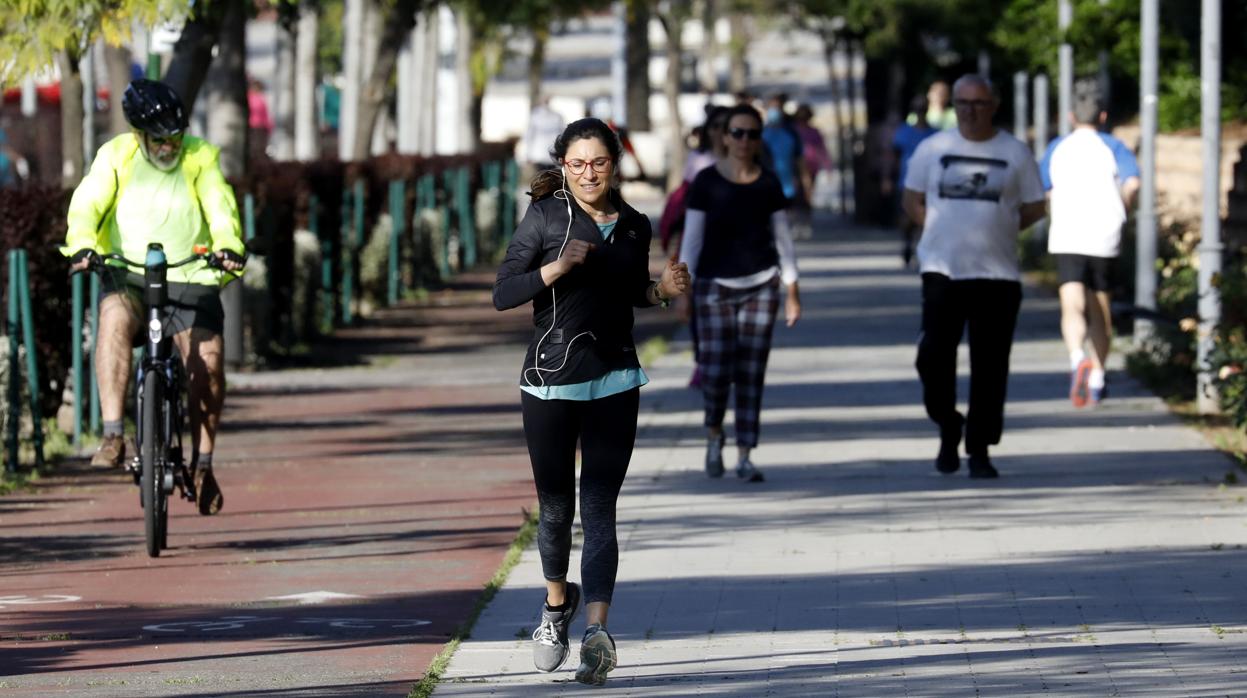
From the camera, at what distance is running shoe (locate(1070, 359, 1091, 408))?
46.3 feet

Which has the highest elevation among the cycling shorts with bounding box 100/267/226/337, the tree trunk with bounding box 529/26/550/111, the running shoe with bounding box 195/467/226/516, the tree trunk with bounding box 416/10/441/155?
the tree trunk with bounding box 529/26/550/111

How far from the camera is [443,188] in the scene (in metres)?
27.9

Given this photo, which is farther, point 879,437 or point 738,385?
point 879,437

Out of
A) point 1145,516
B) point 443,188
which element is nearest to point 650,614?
point 1145,516

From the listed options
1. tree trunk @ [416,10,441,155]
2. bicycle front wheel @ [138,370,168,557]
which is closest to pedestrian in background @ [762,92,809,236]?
tree trunk @ [416,10,441,155]

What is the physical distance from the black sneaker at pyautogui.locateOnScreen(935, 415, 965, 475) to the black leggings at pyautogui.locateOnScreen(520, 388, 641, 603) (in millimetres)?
4566

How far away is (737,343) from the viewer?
1163 cm

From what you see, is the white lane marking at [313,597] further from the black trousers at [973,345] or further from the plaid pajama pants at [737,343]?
the black trousers at [973,345]

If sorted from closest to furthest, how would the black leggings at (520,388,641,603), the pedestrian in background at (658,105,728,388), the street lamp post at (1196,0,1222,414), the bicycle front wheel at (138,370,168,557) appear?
the black leggings at (520,388,641,603)
the bicycle front wheel at (138,370,168,557)
the pedestrian in background at (658,105,728,388)
the street lamp post at (1196,0,1222,414)

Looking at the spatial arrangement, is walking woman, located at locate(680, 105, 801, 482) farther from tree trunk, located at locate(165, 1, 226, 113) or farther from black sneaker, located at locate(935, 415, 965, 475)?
tree trunk, located at locate(165, 1, 226, 113)

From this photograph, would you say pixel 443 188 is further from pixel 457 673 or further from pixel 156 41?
pixel 457 673

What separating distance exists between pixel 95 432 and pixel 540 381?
628 cm

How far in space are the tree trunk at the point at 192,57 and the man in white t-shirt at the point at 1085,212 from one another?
4782 mm

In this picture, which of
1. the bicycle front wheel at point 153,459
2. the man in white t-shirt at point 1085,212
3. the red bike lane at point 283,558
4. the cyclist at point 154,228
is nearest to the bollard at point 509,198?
the red bike lane at point 283,558
